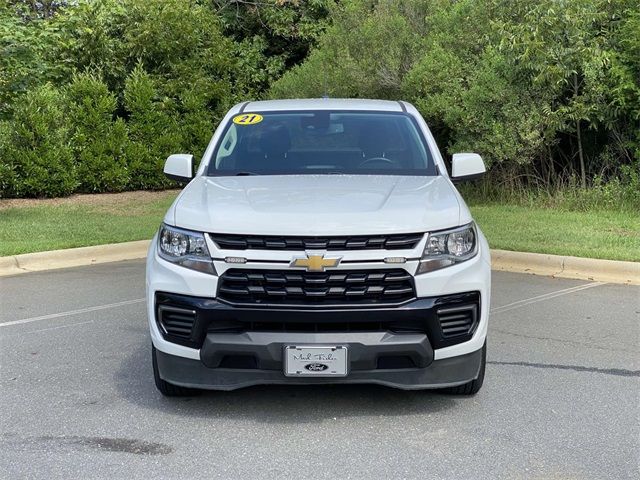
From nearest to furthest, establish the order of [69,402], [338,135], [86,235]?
[69,402] → [338,135] → [86,235]

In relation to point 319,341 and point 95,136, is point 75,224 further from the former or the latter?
point 319,341

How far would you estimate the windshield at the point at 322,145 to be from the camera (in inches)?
206

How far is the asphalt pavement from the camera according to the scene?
12.2 feet

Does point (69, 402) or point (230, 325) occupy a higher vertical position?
point (230, 325)

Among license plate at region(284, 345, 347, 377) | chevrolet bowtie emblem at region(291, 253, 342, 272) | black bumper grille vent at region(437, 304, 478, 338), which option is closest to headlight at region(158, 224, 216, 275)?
chevrolet bowtie emblem at region(291, 253, 342, 272)

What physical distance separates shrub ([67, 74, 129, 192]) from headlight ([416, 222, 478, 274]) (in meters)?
13.1

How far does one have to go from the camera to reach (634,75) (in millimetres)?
12891

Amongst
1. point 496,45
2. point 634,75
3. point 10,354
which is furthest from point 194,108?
point 10,354

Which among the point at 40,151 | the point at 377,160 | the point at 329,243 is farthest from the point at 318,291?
the point at 40,151

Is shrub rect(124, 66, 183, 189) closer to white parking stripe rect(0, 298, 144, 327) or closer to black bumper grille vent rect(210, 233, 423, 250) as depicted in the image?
white parking stripe rect(0, 298, 144, 327)

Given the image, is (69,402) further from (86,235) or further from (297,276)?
(86,235)

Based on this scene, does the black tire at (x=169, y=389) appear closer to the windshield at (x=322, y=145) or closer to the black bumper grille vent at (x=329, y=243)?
the black bumper grille vent at (x=329, y=243)

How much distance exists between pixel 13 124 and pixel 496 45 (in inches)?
366

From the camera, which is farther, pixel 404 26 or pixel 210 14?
pixel 210 14
